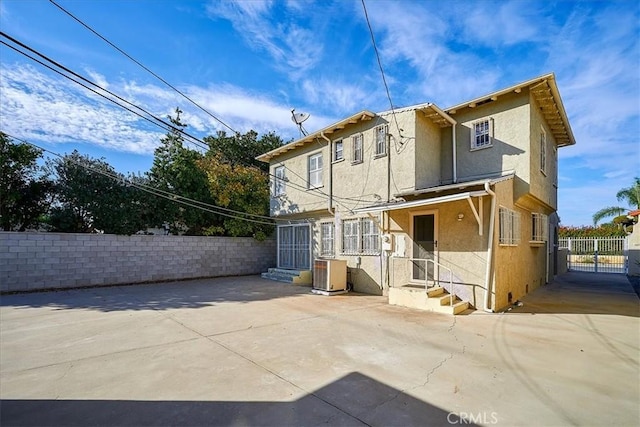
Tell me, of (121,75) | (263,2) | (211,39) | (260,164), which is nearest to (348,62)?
(263,2)

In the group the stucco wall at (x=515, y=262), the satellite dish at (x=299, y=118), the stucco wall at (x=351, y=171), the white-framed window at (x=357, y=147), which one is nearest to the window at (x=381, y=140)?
the stucco wall at (x=351, y=171)

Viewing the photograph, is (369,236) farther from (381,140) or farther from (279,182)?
(279,182)

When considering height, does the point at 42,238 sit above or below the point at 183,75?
below

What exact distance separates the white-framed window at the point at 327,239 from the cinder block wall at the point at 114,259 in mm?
5305

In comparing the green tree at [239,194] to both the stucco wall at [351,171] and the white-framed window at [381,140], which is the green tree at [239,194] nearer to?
the stucco wall at [351,171]

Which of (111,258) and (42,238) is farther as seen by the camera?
(111,258)

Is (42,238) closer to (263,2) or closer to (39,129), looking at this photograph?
(39,129)

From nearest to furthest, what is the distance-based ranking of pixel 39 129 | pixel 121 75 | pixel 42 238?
pixel 121 75, pixel 39 129, pixel 42 238

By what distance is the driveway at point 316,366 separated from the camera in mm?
3266

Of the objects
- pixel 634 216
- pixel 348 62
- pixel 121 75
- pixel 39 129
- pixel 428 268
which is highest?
pixel 348 62

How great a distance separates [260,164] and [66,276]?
14.2 metres

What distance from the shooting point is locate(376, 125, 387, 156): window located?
35.1ft

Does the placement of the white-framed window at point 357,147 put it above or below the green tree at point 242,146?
below

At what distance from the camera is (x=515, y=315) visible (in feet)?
25.0
